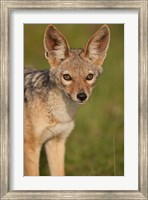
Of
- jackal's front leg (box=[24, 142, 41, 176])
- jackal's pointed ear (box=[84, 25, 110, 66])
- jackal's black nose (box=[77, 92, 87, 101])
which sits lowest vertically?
jackal's front leg (box=[24, 142, 41, 176])

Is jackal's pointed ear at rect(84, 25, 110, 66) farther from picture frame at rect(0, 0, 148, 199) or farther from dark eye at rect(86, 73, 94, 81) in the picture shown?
picture frame at rect(0, 0, 148, 199)

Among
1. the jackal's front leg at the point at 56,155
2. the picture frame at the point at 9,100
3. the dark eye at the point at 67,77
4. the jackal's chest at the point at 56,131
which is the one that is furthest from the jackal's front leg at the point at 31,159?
the dark eye at the point at 67,77

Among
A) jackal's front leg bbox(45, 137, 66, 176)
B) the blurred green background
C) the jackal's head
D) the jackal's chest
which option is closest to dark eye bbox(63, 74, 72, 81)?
the jackal's head

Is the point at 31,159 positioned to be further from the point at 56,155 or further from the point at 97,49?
the point at 97,49

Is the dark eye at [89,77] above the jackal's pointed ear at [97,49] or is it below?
below

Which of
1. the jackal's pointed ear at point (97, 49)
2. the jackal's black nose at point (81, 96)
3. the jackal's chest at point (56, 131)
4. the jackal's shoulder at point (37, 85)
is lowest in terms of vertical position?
the jackal's chest at point (56, 131)

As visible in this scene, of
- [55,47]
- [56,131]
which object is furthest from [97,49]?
[56,131]

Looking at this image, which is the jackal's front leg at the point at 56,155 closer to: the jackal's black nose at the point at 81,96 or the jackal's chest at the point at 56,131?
the jackal's chest at the point at 56,131

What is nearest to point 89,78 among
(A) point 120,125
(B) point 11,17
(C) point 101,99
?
(B) point 11,17
